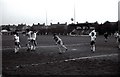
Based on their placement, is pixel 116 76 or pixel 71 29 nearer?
pixel 116 76

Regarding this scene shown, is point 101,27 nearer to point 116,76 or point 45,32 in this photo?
point 45,32

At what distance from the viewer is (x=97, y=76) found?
32.8 ft

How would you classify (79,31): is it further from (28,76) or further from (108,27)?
(28,76)

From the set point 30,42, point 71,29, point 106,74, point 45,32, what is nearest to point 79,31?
point 71,29

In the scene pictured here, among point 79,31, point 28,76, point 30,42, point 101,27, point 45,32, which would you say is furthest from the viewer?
point 45,32

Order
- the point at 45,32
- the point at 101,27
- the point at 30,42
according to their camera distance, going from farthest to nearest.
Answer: the point at 45,32 < the point at 101,27 < the point at 30,42

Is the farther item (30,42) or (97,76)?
(30,42)

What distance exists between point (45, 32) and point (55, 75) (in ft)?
326

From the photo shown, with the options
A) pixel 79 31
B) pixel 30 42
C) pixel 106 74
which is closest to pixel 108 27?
pixel 79 31

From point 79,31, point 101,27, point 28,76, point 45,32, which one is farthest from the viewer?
point 45,32

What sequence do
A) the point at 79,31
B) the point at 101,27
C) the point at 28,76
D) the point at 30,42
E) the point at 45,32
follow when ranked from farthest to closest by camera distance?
1. the point at 45,32
2. the point at 79,31
3. the point at 101,27
4. the point at 30,42
5. the point at 28,76

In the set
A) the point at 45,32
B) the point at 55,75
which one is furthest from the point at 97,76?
the point at 45,32

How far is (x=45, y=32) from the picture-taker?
358ft

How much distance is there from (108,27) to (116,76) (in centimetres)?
7722
